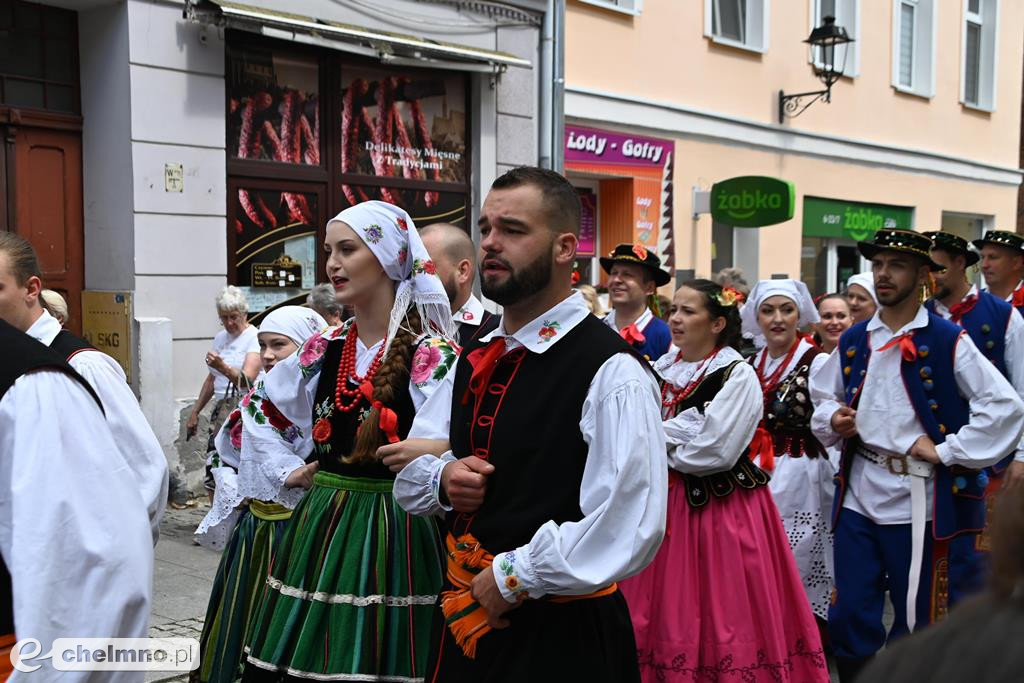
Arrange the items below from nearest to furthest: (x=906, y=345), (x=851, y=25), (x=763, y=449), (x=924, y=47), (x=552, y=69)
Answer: (x=906, y=345)
(x=763, y=449)
(x=552, y=69)
(x=851, y=25)
(x=924, y=47)

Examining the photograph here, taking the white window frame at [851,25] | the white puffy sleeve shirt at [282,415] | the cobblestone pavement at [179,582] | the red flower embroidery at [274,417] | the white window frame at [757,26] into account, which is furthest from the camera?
the white window frame at [851,25]

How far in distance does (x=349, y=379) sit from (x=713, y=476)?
1.86 meters

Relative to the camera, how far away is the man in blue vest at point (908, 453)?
479cm

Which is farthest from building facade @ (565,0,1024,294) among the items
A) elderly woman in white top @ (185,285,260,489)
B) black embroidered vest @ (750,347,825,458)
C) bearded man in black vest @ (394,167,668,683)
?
bearded man in black vest @ (394,167,668,683)

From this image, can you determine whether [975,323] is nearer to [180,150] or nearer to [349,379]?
[349,379]

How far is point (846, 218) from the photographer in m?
16.2

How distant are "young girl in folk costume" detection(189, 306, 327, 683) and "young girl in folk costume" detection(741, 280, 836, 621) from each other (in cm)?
297

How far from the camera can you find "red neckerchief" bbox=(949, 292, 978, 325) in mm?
5754

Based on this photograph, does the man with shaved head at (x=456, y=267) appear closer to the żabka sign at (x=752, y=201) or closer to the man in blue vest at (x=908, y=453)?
the man in blue vest at (x=908, y=453)

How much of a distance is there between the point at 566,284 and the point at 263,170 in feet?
22.8

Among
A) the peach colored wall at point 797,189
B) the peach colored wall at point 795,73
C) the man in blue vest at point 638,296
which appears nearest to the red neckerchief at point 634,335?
the man in blue vest at point 638,296

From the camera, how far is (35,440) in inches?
87.8

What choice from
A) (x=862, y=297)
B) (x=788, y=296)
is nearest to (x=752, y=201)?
(x=862, y=297)

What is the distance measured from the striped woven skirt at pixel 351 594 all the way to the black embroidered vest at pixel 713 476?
1534 millimetres
